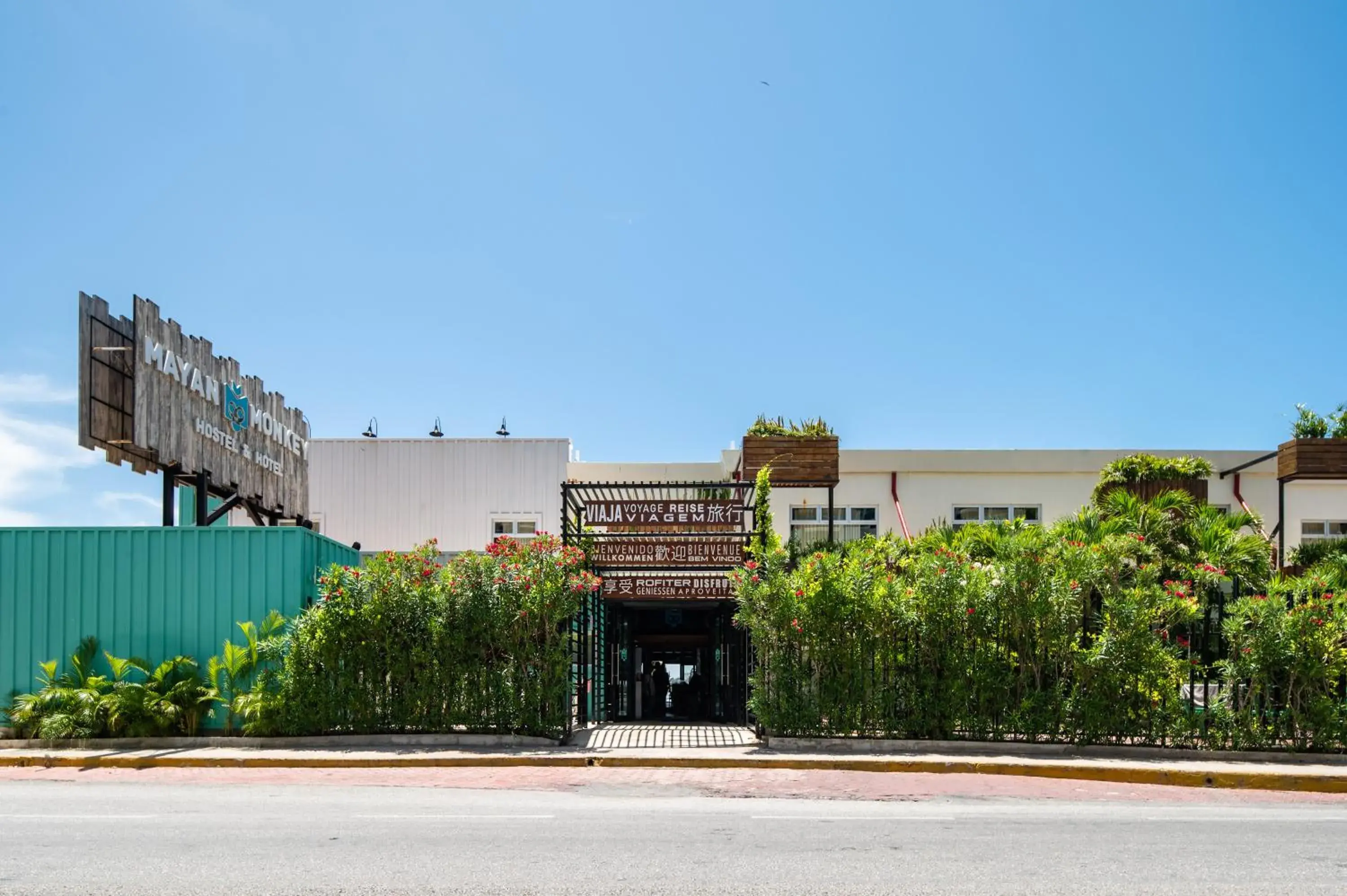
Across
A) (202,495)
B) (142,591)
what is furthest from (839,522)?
(142,591)

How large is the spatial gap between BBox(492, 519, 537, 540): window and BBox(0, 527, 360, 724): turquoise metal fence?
42.6 ft

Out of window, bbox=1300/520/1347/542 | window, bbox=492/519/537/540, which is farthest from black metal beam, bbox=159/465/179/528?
window, bbox=1300/520/1347/542

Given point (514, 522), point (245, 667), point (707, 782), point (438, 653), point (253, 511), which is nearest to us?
point (707, 782)

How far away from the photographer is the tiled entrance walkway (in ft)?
50.2

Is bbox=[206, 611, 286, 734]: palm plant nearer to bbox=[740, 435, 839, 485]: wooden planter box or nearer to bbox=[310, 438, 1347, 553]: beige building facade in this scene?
bbox=[740, 435, 839, 485]: wooden planter box

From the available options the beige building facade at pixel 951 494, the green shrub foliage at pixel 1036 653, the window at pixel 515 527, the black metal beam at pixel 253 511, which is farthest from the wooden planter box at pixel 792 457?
the black metal beam at pixel 253 511

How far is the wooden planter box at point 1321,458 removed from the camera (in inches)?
905

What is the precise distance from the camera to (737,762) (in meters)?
14.1

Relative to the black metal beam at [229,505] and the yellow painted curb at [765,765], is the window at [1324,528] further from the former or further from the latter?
the black metal beam at [229,505]

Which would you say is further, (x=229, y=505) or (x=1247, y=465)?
(x=1247, y=465)

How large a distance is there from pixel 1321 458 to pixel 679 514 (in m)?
13.9

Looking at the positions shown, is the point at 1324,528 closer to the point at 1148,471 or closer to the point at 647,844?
the point at 1148,471

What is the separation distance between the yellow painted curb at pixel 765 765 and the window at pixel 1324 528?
1578 cm

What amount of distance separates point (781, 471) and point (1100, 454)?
868 cm
